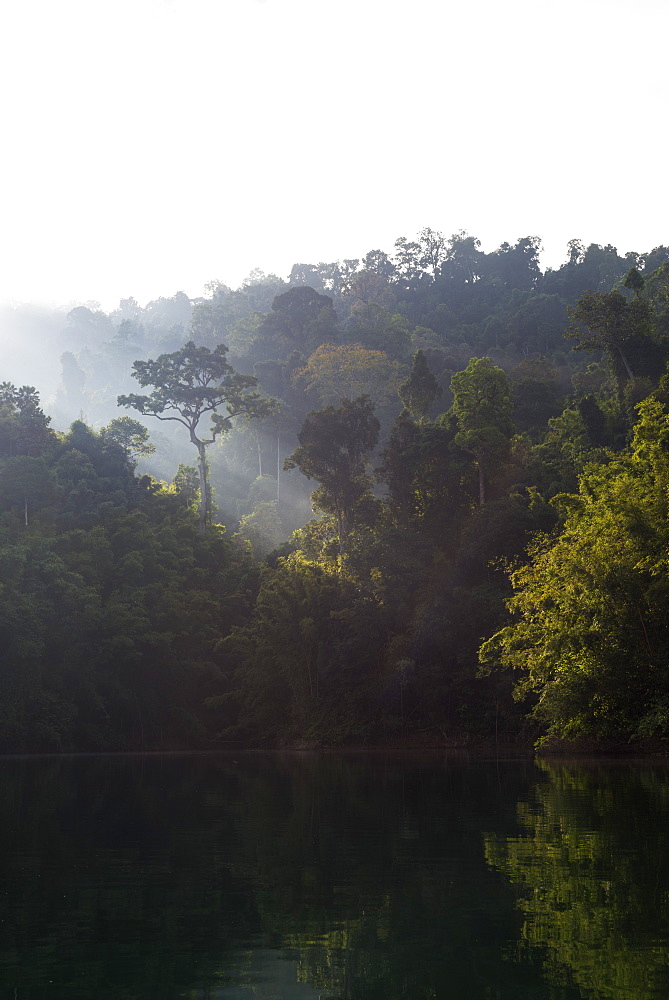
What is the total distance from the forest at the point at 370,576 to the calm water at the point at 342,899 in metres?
10.0

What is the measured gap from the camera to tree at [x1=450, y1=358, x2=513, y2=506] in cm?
4484

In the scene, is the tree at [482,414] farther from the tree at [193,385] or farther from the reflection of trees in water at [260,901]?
the reflection of trees in water at [260,901]

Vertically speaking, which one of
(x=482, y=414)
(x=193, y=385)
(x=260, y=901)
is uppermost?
(x=193, y=385)

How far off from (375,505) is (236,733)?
42.0 ft

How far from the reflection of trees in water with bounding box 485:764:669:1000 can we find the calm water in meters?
0.03

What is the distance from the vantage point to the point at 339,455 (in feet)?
164

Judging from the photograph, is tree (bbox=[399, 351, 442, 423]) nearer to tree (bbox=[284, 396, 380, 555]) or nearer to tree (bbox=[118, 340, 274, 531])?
tree (bbox=[284, 396, 380, 555])

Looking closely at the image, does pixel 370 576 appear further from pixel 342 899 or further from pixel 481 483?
pixel 342 899

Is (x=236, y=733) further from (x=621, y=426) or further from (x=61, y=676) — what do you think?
(x=621, y=426)

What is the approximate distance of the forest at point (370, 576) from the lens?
27.1 meters

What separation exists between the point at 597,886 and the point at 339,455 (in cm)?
4191

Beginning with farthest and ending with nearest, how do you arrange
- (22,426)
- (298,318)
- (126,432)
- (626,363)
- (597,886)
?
(298,318) < (126,432) < (22,426) < (626,363) < (597,886)

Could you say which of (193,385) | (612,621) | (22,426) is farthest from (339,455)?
(612,621)

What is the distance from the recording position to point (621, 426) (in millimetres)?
46031
